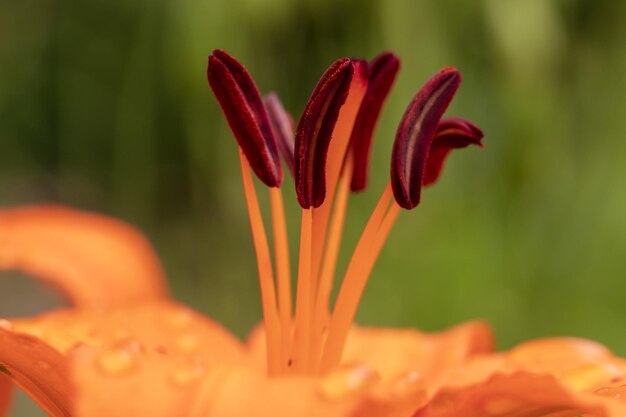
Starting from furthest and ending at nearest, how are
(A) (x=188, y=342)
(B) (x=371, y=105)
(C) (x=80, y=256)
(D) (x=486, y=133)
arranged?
(D) (x=486, y=133), (C) (x=80, y=256), (A) (x=188, y=342), (B) (x=371, y=105)

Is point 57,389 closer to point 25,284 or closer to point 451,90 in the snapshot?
point 451,90

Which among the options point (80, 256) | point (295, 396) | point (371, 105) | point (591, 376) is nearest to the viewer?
point (295, 396)

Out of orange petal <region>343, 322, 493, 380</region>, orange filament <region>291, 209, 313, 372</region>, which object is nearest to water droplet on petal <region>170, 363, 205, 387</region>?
orange filament <region>291, 209, 313, 372</region>

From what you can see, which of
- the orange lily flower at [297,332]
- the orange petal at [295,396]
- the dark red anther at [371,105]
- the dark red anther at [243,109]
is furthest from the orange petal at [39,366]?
the dark red anther at [371,105]

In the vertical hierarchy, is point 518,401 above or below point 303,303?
below

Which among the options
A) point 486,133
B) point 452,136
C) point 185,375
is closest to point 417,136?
point 452,136

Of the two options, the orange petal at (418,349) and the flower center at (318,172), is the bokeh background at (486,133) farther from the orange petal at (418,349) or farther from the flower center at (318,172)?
the flower center at (318,172)

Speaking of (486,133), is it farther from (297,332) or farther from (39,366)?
(39,366)

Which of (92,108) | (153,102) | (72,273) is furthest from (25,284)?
(72,273)
